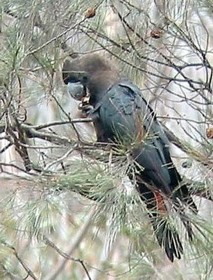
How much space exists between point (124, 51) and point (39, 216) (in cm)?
53

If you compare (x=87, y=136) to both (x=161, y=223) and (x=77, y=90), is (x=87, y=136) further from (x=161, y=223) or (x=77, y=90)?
(x=161, y=223)

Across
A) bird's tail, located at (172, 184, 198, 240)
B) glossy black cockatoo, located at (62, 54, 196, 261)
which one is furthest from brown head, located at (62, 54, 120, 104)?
bird's tail, located at (172, 184, 198, 240)

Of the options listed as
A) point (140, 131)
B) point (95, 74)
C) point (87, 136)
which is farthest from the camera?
point (95, 74)

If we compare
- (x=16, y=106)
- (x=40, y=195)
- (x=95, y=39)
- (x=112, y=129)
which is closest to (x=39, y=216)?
(x=40, y=195)

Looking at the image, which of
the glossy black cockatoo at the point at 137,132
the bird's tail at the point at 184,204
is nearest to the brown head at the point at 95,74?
the glossy black cockatoo at the point at 137,132

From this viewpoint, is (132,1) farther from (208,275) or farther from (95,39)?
(208,275)

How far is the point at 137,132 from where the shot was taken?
1.29 meters

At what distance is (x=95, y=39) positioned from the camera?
163 centimetres

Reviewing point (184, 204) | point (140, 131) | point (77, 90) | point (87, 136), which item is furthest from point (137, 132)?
point (77, 90)

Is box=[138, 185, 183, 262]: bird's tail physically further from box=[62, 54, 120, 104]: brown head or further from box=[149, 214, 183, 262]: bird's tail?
box=[62, 54, 120, 104]: brown head

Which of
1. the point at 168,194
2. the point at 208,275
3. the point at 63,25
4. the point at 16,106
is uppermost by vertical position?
the point at 63,25

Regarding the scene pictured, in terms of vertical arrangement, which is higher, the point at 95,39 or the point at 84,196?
the point at 95,39

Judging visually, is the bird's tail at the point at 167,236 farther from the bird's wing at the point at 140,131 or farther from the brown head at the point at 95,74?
the brown head at the point at 95,74

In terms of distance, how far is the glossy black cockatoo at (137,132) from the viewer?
1.32 meters
